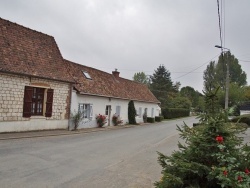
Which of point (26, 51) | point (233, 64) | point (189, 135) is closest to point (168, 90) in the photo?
Answer: point (233, 64)

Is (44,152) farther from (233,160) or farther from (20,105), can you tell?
(233,160)

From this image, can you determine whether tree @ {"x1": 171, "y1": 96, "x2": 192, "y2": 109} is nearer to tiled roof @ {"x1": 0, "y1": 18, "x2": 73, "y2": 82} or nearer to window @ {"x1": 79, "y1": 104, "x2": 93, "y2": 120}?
window @ {"x1": 79, "y1": 104, "x2": 93, "y2": 120}

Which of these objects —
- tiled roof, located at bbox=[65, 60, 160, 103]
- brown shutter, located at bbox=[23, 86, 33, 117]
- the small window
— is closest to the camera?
brown shutter, located at bbox=[23, 86, 33, 117]

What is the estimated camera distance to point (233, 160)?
408 cm

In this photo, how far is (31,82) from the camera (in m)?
16.8

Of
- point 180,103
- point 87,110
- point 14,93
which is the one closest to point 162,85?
point 180,103

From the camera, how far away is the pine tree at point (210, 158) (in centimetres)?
404

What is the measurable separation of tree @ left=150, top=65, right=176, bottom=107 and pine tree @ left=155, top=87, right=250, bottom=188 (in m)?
64.2

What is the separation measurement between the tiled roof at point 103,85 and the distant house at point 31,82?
7.69 feet

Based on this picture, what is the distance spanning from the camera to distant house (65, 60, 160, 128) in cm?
2195

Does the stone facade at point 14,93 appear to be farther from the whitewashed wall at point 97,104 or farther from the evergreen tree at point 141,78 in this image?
the evergreen tree at point 141,78

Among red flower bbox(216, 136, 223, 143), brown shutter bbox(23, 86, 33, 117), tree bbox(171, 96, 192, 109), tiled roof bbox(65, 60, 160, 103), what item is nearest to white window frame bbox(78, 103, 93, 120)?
tiled roof bbox(65, 60, 160, 103)

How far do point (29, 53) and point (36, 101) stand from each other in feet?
10.5

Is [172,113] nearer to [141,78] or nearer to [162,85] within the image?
[162,85]
